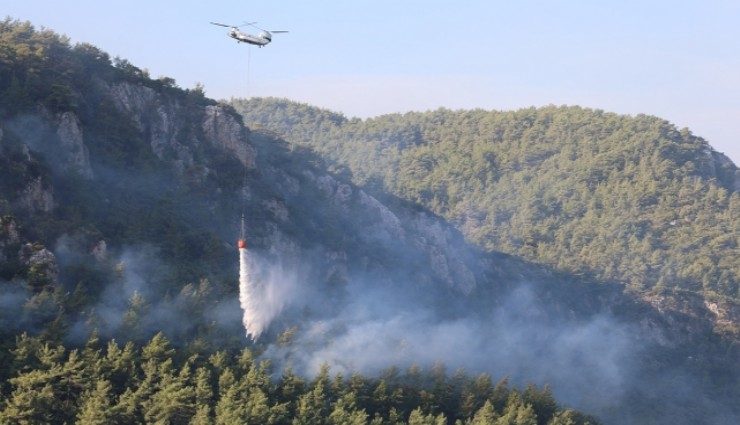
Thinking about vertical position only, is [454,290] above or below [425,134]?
below

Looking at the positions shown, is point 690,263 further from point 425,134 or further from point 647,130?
point 425,134

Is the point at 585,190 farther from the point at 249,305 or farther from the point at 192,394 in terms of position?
the point at 192,394

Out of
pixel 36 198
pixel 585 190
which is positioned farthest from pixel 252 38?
pixel 585 190

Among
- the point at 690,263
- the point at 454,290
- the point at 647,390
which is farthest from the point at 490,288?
the point at 690,263

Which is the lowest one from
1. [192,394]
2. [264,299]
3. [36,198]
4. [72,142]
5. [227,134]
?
[192,394]

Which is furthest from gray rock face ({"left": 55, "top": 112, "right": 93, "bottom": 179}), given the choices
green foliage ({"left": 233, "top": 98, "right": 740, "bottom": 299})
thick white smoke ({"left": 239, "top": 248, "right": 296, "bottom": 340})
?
green foliage ({"left": 233, "top": 98, "right": 740, "bottom": 299})
